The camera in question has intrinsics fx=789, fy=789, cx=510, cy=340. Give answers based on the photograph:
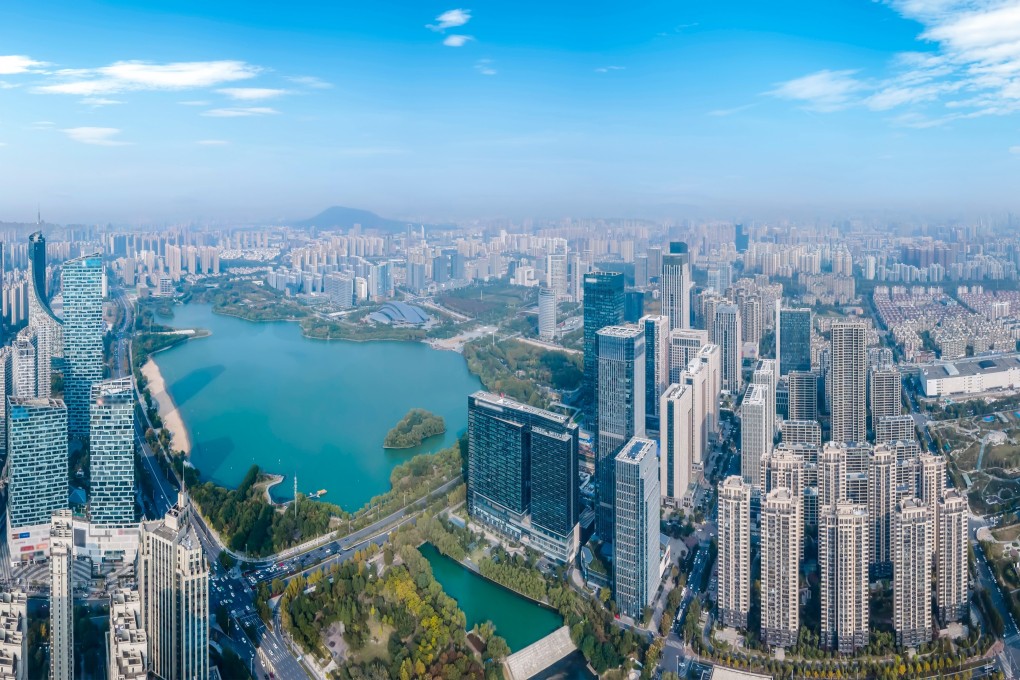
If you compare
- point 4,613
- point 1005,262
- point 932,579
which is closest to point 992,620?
point 932,579

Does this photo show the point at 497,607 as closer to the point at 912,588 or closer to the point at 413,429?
the point at 912,588

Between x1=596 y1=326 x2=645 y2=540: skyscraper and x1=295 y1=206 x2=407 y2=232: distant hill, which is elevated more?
x1=295 y1=206 x2=407 y2=232: distant hill

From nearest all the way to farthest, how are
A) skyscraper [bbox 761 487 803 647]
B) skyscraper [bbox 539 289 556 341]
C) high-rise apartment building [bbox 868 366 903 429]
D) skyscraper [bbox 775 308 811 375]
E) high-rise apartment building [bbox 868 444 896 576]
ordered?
skyscraper [bbox 761 487 803 647] → high-rise apartment building [bbox 868 444 896 576] → high-rise apartment building [bbox 868 366 903 429] → skyscraper [bbox 775 308 811 375] → skyscraper [bbox 539 289 556 341]

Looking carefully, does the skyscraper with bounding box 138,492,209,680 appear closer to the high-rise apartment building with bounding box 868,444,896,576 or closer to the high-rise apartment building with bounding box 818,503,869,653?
the high-rise apartment building with bounding box 818,503,869,653

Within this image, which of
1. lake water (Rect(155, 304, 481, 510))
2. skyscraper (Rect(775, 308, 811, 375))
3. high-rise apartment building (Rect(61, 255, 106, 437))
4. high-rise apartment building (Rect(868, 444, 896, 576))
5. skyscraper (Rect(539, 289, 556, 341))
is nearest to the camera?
high-rise apartment building (Rect(868, 444, 896, 576))

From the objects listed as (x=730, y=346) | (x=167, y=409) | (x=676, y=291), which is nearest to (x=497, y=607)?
(x=167, y=409)

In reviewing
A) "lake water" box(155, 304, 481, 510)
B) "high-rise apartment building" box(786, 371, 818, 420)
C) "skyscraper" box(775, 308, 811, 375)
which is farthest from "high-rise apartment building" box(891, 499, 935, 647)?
"skyscraper" box(775, 308, 811, 375)

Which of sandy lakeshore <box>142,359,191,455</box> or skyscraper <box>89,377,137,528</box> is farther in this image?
sandy lakeshore <box>142,359,191,455</box>
